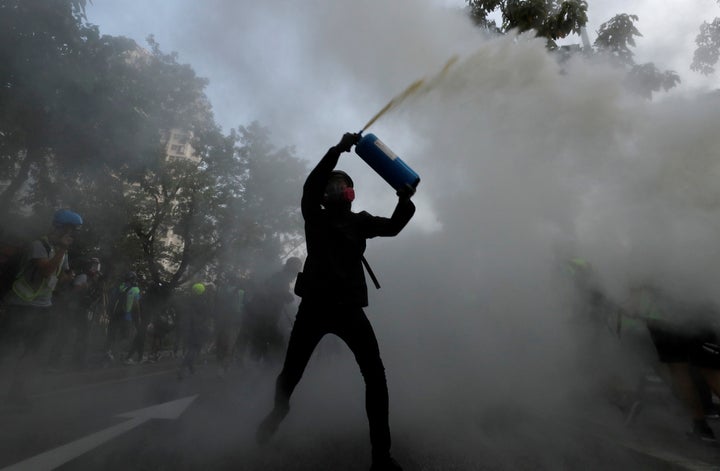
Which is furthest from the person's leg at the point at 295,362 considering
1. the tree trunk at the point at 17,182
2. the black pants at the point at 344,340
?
the tree trunk at the point at 17,182

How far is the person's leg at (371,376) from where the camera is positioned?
7.49ft

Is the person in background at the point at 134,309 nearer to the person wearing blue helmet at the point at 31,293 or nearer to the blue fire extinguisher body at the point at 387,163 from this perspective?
the person wearing blue helmet at the point at 31,293

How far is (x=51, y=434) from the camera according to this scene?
2.95 metres

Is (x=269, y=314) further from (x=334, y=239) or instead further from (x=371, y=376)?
(x=371, y=376)

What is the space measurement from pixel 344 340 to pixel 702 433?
7.47 ft

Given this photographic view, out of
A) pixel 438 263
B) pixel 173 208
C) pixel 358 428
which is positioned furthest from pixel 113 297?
pixel 173 208

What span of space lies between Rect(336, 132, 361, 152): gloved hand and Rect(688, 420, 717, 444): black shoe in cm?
266

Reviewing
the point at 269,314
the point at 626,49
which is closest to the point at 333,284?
the point at 269,314

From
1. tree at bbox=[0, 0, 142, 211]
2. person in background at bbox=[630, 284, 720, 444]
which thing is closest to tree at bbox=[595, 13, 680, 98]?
person in background at bbox=[630, 284, 720, 444]

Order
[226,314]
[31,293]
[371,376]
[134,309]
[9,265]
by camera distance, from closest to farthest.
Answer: [371,376] < [9,265] < [31,293] < [226,314] < [134,309]

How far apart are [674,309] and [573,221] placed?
3.48ft

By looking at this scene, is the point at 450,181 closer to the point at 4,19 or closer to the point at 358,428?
the point at 358,428

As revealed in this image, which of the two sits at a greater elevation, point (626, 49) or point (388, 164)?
point (626, 49)

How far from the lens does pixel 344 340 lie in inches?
99.6
